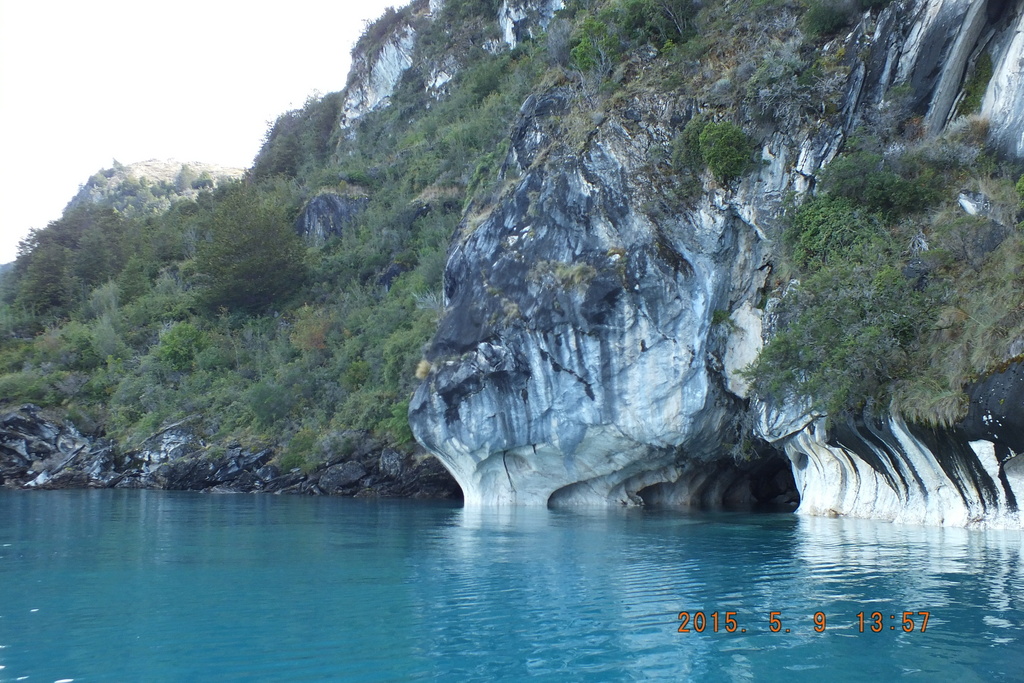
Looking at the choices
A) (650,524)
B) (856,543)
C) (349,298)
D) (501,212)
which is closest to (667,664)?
(856,543)

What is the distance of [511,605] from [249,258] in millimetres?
40780

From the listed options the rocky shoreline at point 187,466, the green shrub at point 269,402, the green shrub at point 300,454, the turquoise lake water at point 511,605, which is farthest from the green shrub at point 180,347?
the turquoise lake water at point 511,605

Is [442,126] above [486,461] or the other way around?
above

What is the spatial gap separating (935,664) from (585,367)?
17981 mm

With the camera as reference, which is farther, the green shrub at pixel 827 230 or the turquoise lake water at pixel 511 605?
the green shrub at pixel 827 230

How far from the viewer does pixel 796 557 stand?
12.9 meters

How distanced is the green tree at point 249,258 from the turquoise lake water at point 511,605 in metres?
30.6

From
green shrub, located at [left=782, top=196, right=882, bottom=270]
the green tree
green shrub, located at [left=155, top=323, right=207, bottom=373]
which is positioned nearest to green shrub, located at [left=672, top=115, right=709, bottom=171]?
green shrub, located at [left=782, top=196, right=882, bottom=270]

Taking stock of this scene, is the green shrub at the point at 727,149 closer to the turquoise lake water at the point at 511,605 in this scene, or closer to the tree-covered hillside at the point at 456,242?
the tree-covered hillside at the point at 456,242

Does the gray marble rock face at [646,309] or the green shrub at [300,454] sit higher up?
the gray marble rock face at [646,309]

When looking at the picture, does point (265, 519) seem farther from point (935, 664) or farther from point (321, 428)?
point (935, 664)

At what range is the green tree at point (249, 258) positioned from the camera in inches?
1829

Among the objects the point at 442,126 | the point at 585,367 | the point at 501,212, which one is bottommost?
the point at 585,367

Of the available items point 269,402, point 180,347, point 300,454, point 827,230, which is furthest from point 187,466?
point 827,230
